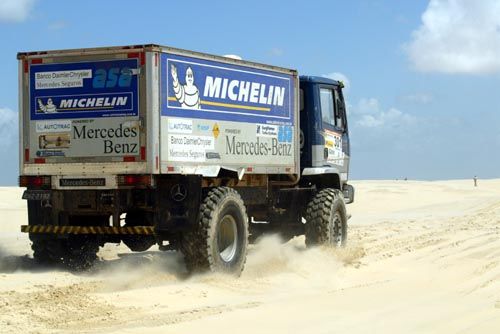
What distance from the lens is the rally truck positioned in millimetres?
11359

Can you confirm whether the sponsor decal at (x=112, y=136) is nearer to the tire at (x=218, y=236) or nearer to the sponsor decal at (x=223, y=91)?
the sponsor decal at (x=223, y=91)

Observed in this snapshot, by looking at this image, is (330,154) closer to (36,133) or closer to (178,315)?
(36,133)

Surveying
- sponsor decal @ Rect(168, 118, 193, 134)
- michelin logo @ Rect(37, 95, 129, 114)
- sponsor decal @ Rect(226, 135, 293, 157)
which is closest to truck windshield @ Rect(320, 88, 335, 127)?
sponsor decal @ Rect(226, 135, 293, 157)

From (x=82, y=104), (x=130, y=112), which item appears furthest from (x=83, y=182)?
(x=130, y=112)

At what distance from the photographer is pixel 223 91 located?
12398mm

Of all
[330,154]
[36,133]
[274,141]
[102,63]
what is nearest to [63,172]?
[36,133]

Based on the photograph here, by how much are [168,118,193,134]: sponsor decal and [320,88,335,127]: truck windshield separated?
4043mm

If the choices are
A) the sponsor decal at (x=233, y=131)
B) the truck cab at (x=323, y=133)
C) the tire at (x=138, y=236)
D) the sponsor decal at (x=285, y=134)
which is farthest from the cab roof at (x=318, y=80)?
the tire at (x=138, y=236)

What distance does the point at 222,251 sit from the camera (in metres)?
12.3

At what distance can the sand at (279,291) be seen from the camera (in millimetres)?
8352

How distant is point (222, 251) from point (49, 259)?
2543 millimetres

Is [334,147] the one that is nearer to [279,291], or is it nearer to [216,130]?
[216,130]

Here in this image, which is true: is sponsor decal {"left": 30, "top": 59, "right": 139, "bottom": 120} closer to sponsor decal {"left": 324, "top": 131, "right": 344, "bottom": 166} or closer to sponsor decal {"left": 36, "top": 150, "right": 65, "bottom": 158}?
sponsor decal {"left": 36, "top": 150, "right": 65, "bottom": 158}

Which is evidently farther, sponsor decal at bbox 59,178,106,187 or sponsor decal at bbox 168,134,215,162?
sponsor decal at bbox 59,178,106,187
